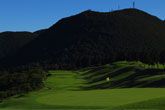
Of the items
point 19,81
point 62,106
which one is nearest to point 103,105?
point 62,106

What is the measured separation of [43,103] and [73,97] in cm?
495

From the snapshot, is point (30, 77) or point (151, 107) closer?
point (151, 107)

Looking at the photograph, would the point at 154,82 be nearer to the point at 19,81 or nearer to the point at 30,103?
the point at 30,103

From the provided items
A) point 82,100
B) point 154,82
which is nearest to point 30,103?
point 82,100

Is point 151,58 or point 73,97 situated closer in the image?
point 73,97

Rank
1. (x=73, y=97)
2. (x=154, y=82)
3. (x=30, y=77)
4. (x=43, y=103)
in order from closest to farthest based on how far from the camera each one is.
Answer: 1. (x=43, y=103)
2. (x=73, y=97)
3. (x=154, y=82)
4. (x=30, y=77)

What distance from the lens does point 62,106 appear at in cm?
3966

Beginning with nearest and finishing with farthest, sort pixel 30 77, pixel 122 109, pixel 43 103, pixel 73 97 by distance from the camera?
pixel 122 109 < pixel 43 103 < pixel 73 97 < pixel 30 77

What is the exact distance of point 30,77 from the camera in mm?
121812

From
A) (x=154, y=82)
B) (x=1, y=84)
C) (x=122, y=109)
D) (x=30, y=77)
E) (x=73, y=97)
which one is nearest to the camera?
(x=122, y=109)

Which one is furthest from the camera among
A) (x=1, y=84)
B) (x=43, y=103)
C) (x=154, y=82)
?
(x=1, y=84)

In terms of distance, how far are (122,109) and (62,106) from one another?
8330 millimetres

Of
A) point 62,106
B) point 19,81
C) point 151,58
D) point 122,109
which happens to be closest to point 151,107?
point 122,109

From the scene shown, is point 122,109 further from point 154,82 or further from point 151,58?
point 151,58
